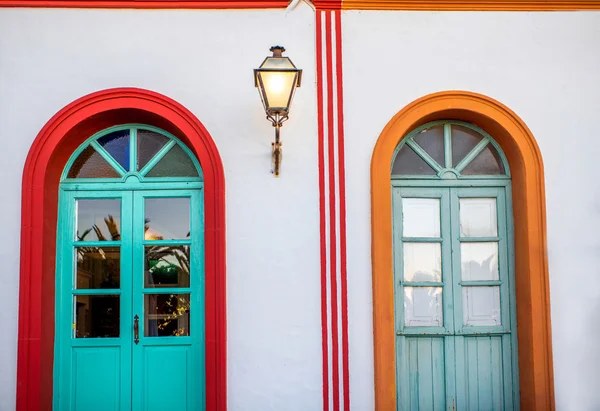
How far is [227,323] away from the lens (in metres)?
5.41

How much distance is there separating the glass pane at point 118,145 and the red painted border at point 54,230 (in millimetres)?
223

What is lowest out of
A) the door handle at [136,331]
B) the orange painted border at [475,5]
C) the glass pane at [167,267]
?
the door handle at [136,331]

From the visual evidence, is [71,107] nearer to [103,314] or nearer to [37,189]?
[37,189]

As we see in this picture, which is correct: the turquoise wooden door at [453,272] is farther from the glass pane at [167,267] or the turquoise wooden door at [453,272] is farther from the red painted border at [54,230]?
the glass pane at [167,267]

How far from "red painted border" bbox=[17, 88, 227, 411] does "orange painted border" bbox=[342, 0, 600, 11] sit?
5.69 feet

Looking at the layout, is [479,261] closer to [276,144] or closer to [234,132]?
[276,144]

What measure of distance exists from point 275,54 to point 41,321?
2796 mm

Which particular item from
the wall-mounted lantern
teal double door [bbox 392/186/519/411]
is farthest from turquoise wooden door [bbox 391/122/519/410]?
the wall-mounted lantern

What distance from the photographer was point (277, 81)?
16.6ft

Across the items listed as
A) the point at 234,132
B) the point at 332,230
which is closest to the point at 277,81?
the point at 234,132

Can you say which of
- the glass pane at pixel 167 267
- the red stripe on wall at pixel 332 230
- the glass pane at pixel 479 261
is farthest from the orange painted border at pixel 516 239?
the glass pane at pixel 167 267

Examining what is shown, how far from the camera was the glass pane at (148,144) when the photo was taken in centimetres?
583

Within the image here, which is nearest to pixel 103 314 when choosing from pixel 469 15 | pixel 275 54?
pixel 275 54

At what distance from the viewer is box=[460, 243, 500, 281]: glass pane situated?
5.80 meters
